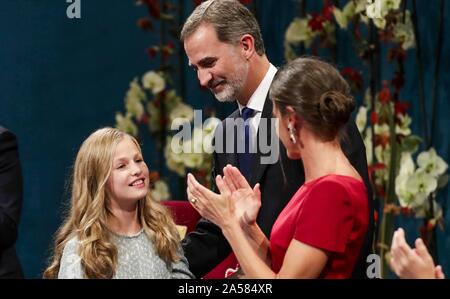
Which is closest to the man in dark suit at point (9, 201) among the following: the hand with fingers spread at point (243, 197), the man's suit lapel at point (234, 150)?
the man's suit lapel at point (234, 150)

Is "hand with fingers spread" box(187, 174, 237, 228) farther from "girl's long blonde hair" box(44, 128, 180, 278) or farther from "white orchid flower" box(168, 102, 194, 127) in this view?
"white orchid flower" box(168, 102, 194, 127)

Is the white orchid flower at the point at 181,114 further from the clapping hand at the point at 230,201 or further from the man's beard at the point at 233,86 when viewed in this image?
the clapping hand at the point at 230,201

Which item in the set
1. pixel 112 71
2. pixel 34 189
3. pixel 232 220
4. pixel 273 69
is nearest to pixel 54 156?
pixel 34 189

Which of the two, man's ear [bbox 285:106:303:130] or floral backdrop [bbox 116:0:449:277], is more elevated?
man's ear [bbox 285:106:303:130]

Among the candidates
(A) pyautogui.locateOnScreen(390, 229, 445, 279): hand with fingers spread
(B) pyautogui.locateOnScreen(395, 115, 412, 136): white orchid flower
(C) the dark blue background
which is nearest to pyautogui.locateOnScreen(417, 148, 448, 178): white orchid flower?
(B) pyautogui.locateOnScreen(395, 115, 412, 136): white orchid flower

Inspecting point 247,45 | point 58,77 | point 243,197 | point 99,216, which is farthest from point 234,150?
point 58,77

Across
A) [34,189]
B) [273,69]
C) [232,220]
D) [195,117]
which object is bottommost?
[34,189]

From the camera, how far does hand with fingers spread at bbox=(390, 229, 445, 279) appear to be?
1.80 m

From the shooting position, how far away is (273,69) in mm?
2695

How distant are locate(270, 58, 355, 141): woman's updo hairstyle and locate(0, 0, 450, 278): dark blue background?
6.74ft

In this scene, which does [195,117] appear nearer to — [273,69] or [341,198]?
[273,69]
